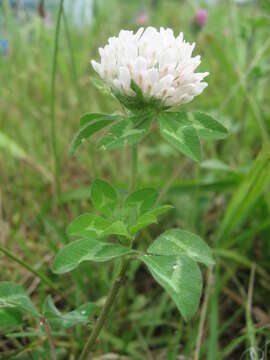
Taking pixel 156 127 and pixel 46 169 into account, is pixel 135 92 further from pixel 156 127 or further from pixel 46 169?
pixel 156 127

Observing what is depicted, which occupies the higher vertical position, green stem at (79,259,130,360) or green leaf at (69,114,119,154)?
green leaf at (69,114,119,154)

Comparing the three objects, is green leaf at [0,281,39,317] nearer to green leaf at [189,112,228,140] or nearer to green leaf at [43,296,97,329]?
green leaf at [43,296,97,329]

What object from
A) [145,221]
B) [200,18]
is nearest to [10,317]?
[145,221]

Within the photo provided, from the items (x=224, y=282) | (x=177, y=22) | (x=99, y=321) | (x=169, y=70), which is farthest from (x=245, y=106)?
(x=177, y=22)

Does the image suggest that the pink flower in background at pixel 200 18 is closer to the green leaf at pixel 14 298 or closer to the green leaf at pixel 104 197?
the green leaf at pixel 104 197

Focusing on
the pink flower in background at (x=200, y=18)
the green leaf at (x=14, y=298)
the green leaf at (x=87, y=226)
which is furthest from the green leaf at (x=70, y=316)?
the pink flower in background at (x=200, y=18)

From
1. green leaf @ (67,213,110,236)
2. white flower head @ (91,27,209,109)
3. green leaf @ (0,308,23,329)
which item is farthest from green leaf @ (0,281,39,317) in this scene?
white flower head @ (91,27,209,109)
